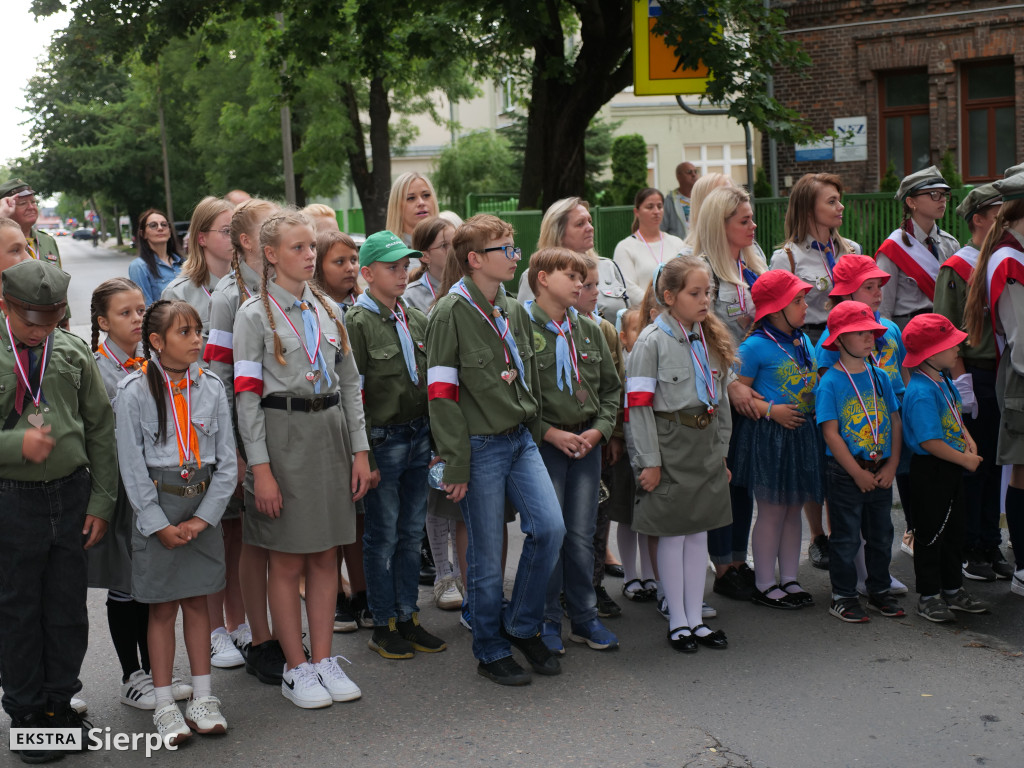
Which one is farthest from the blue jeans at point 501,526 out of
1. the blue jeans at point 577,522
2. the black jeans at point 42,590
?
the black jeans at point 42,590

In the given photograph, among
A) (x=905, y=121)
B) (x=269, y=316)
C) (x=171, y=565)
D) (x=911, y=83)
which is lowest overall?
(x=171, y=565)

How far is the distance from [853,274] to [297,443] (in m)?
3.08

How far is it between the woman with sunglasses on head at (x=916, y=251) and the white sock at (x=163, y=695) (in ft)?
15.1

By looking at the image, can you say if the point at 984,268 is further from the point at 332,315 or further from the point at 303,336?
the point at 303,336

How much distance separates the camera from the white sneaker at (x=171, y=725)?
4.49 meters

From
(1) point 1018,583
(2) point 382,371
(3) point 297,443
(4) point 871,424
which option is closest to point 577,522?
(2) point 382,371

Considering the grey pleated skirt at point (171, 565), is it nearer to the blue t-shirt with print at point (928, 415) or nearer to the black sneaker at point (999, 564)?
the blue t-shirt with print at point (928, 415)

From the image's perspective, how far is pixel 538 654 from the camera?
5.21m

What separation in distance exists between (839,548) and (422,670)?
217 centimetres

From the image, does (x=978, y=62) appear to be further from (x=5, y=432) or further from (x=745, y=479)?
(x=5, y=432)

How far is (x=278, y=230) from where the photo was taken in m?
4.90

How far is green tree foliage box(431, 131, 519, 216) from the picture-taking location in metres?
37.3

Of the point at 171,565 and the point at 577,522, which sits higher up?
the point at 171,565

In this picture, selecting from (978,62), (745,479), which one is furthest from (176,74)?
(745,479)
